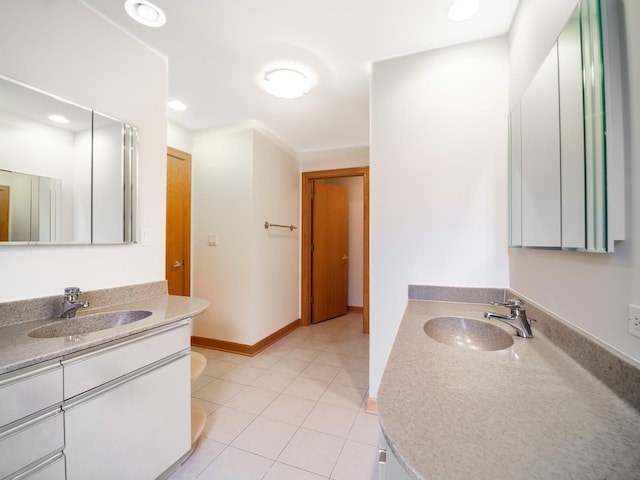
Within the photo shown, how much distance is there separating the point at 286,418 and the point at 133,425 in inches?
39.0

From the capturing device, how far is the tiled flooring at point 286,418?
4.73 feet

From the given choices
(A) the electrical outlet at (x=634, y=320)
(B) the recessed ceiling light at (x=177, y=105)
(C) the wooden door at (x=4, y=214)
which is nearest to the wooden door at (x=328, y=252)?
(B) the recessed ceiling light at (x=177, y=105)

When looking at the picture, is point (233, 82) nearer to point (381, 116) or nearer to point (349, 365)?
point (381, 116)

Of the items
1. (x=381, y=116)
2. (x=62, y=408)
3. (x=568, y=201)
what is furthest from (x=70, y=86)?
(x=568, y=201)

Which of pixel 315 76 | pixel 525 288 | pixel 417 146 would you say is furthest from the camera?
pixel 315 76

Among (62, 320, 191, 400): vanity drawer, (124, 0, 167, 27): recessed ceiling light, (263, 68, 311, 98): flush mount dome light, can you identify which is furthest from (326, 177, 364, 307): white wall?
(62, 320, 191, 400): vanity drawer

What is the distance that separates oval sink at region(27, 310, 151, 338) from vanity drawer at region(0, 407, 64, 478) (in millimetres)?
369

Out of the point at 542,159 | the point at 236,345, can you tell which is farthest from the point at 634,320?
the point at 236,345

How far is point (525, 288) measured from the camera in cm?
133

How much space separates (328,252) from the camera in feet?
13.5

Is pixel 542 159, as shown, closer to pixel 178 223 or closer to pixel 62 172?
pixel 62 172

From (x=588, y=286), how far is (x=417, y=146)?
49.0 inches

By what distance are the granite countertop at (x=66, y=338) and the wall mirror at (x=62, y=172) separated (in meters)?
0.37

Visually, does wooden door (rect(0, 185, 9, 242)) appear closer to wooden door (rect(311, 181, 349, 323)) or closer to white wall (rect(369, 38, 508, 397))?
white wall (rect(369, 38, 508, 397))
